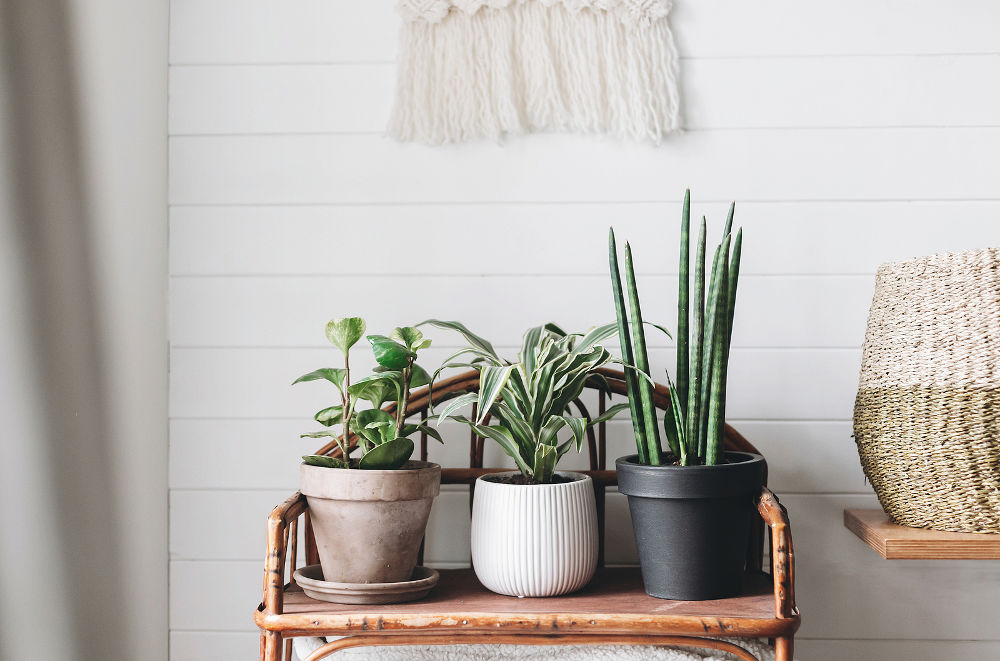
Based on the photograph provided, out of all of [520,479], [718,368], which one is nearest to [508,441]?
[520,479]

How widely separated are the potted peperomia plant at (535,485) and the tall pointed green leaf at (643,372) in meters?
0.04

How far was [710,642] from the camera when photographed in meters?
0.89

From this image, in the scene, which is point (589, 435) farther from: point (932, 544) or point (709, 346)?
point (932, 544)

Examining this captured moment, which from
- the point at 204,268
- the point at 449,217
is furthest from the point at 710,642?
the point at 204,268

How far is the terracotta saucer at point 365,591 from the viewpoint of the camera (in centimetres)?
93

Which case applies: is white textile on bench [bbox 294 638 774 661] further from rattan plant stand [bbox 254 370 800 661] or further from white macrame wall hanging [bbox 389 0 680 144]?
white macrame wall hanging [bbox 389 0 680 144]

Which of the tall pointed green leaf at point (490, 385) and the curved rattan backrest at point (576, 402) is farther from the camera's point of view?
the curved rattan backrest at point (576, 402)

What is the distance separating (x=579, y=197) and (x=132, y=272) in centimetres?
74

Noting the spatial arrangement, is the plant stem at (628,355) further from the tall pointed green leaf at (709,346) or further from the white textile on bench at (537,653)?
the white textile on bench at (537,653)

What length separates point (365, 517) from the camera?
0.94m

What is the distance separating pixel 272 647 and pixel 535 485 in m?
0.36

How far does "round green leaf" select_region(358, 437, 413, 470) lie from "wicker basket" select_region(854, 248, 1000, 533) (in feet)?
2.09

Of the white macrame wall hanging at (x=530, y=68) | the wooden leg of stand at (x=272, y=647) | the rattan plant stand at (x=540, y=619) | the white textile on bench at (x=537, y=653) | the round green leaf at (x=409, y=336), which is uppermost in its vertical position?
the white macrame wall hanging at (x=530, y=68)

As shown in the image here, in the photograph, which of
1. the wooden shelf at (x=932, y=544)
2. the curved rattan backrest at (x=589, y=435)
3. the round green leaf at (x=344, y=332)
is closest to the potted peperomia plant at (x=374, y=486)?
the round green leaf at (x=344, y=332)
